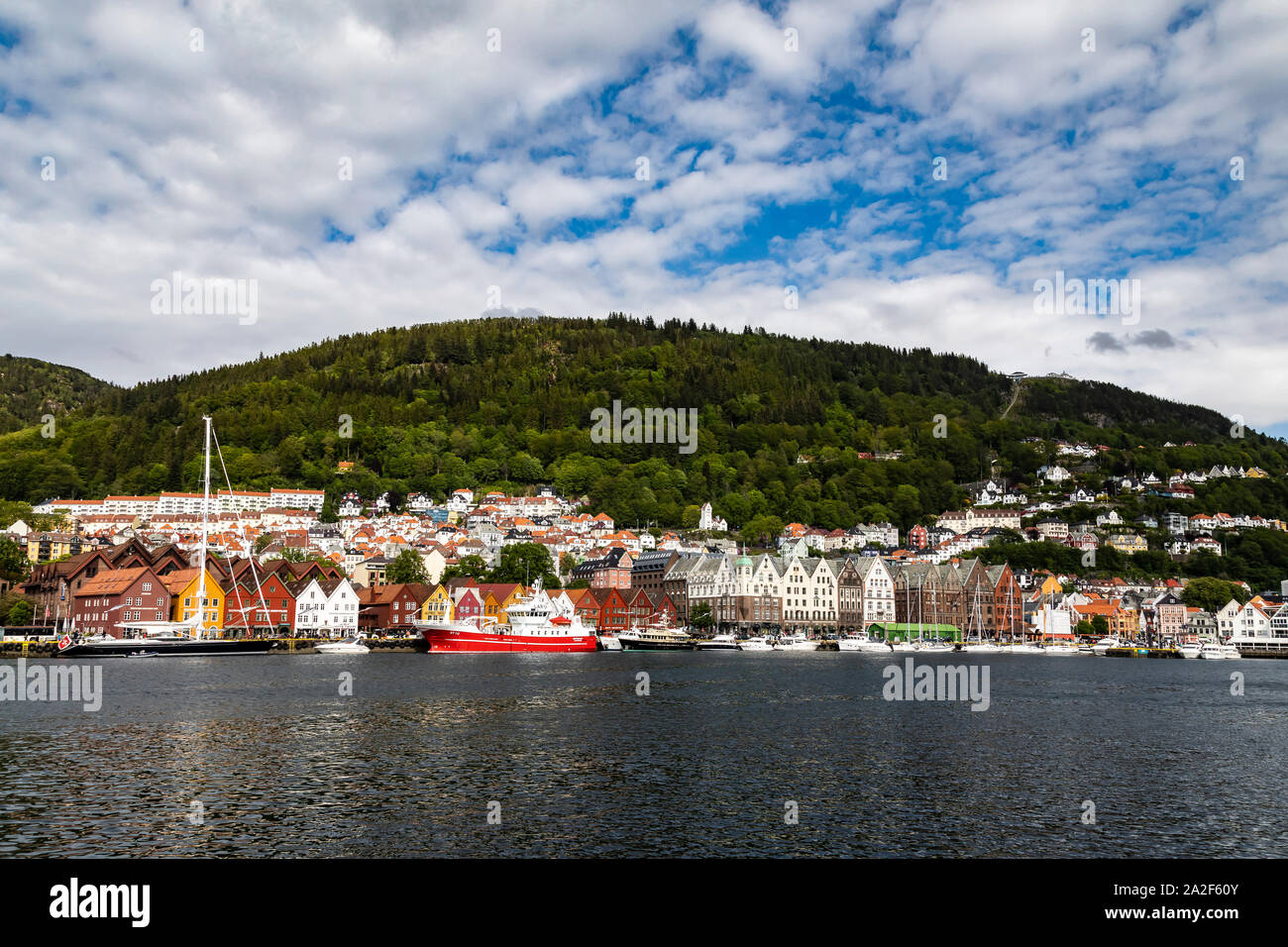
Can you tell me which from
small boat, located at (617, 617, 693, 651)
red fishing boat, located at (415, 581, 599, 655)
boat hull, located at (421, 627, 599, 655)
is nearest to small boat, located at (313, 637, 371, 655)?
red fishing boat, located at (415, 581, 599, 655)

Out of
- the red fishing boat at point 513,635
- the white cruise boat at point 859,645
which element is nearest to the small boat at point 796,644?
the white cruise boat at point 859,645

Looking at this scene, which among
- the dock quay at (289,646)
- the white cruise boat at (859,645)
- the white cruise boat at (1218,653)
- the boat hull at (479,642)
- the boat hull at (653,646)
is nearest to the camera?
the dock quay at (289,646)

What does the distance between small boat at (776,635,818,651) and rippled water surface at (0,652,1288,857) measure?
57287 millimetres

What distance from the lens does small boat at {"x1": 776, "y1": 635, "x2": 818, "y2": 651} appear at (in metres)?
103

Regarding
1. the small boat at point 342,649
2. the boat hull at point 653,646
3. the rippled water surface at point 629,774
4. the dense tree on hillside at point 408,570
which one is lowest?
the boat hull at point 653,646

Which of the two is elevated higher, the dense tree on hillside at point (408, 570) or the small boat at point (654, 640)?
the dense tree on hillside at point (408, 570)

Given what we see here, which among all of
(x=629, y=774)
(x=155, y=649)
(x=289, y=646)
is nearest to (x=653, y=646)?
(x=289, y=646)

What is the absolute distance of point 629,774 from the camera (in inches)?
942

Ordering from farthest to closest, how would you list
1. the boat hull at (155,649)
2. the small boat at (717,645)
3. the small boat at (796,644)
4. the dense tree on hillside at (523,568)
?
1. the dense tree on hillside at (523,568)
2. the small boat at (796,644)
3. the small boat at (717,645)
4. the boat hull at (155,649)

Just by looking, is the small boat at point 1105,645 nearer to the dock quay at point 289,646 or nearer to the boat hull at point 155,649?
the dock quay at point 289,646

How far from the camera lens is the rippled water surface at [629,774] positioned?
17625mm

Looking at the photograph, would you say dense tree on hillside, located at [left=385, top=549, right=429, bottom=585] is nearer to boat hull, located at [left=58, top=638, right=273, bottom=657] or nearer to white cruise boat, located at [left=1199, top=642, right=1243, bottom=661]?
boat hull, located at [left=58, top=638, right=273, bottom=657]

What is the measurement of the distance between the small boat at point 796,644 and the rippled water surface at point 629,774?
57.3 meters
